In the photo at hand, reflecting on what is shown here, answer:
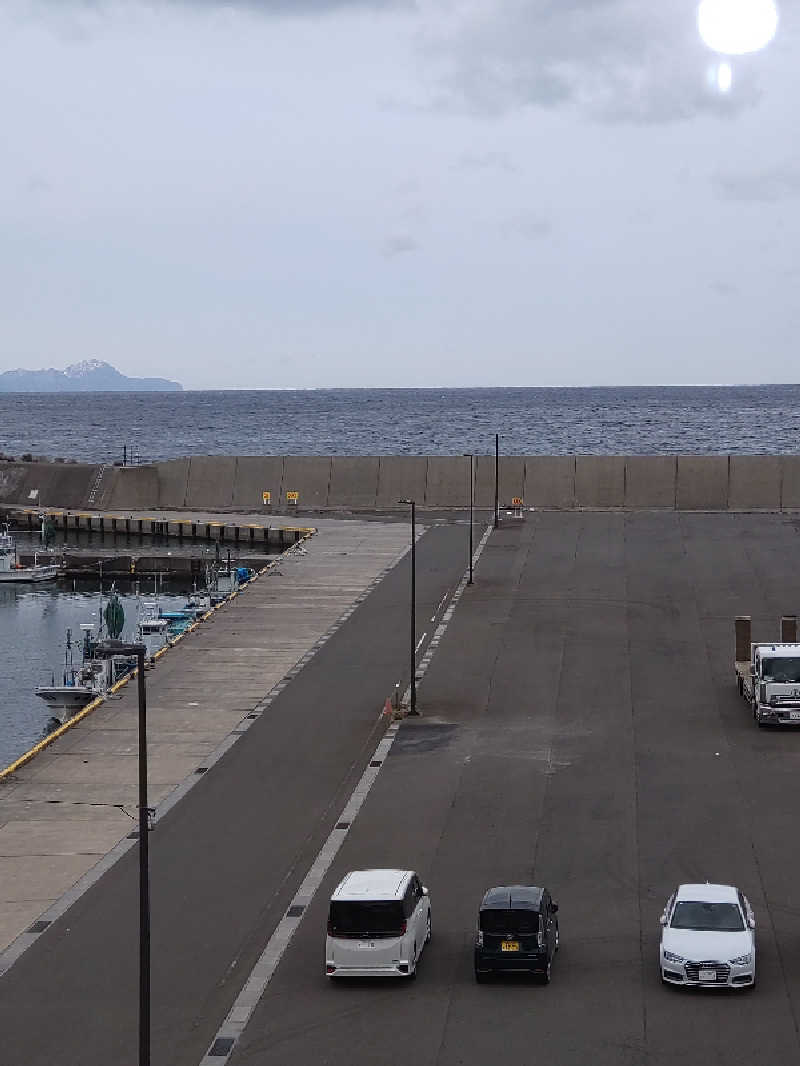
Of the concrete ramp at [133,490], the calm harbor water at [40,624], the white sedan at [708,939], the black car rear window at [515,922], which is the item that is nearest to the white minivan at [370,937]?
the black car rear window at [515,922]

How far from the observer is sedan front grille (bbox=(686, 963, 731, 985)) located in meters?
25.8

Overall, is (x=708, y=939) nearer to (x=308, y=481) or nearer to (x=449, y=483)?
(x=449, y=483)

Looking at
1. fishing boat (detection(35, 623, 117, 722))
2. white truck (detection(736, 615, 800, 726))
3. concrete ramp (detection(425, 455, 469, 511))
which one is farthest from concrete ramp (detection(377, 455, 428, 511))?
white truck (detection(736, 615, 800, 726))

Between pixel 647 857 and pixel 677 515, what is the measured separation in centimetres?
6789

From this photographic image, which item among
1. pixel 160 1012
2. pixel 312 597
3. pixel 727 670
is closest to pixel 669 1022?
pixel 160 1012

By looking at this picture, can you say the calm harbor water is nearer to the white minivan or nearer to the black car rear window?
the white minivan

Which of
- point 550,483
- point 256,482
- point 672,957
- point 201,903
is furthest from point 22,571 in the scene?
point 672,957

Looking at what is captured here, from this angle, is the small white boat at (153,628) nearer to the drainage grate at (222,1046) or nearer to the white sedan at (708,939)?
the white sedan at (708,939)

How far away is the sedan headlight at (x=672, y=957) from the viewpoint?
26.0 metres

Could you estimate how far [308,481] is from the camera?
365 ft

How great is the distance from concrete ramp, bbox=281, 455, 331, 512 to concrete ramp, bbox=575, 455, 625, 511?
57.5 ft

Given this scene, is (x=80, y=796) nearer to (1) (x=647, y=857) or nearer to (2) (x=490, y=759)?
(2) (x=490, y=759)

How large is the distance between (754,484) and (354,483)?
27054 millimetres

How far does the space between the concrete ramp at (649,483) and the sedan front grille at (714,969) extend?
80.1 m
